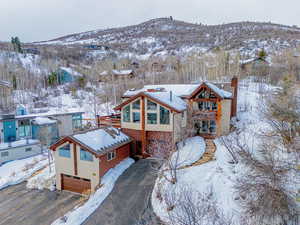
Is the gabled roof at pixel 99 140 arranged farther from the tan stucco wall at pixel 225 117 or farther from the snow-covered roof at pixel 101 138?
the tan stucco wall at pixel 225 117

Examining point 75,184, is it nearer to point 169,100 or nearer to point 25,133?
point 169,100

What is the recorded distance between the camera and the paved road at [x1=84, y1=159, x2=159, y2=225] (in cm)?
1120

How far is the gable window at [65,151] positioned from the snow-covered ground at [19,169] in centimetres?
599

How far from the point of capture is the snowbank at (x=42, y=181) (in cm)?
1706

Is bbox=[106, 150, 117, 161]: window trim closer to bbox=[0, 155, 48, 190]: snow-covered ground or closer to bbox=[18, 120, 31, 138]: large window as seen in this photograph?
bbox=[0, 155, 48, 190]: snow-covered ground

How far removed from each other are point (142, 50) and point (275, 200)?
9541 centimetres

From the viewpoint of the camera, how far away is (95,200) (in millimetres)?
13180

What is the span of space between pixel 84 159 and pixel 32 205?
15.6 ft

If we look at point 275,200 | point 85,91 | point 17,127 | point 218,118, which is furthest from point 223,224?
point 85,91

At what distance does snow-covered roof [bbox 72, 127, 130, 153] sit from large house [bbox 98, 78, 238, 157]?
5.95 feet

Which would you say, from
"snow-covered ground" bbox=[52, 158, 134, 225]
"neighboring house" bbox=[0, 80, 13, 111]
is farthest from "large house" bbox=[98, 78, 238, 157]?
"neighboring house" bbox=[0, 80, 13, 111]

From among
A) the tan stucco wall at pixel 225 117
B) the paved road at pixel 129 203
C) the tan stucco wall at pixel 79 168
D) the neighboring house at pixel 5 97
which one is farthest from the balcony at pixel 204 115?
the neighboring house at pixel 5 97

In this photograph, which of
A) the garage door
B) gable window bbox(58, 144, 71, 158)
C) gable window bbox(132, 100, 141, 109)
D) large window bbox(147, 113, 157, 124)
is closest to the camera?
the garage door

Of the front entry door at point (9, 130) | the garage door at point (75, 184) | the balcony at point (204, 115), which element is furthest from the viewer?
the front entry door at point (9, 130)
